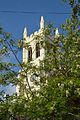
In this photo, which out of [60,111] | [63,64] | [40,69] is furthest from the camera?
[40,69]

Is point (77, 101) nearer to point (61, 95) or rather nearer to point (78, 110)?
point (78, 110)

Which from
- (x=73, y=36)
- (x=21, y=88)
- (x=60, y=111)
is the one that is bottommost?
(x=60, y=111)

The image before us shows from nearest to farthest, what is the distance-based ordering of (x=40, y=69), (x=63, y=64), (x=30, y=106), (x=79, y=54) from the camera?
(x=30, y=106) < (x=79, y=54) < (x=63, y=64) < (x=40, y=69)

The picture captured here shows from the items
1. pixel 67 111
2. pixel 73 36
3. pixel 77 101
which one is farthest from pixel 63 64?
pixel 67 111

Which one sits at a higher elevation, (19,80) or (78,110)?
(19,80)

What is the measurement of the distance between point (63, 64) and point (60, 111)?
17.1ft

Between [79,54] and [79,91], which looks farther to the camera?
[79,54]

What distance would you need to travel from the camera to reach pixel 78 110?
1459 cm

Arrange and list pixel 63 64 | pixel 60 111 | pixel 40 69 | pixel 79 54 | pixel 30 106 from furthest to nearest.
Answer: pixel 40 69, pixel 63 64, pixel 79 54, pixel 30 106, pixel 60 111

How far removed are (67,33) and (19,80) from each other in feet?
10.5

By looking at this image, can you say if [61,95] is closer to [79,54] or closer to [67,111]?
[67,111]

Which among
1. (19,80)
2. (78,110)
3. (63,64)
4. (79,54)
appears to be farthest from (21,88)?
(78,110)

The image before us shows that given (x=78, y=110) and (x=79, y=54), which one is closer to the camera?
(x=78, y=110)

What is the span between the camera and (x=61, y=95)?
13.7m
